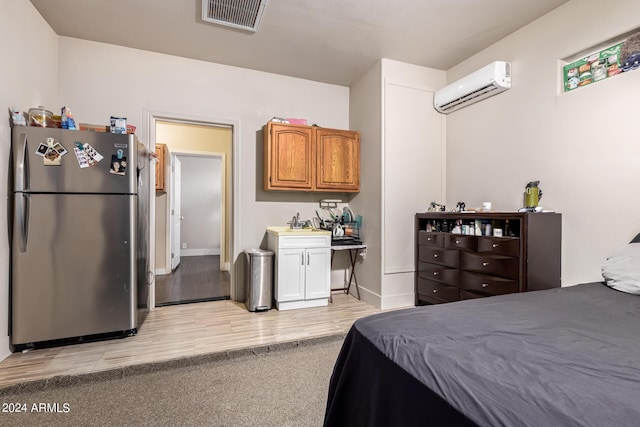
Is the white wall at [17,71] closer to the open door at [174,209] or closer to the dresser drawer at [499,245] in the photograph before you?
the open door at [174,209]

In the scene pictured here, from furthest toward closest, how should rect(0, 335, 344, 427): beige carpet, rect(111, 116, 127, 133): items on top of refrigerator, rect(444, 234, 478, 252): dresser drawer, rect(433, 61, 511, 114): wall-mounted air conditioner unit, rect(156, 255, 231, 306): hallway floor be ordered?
rect(156, 255, 231, 306): hallway floor
rect(433, 61, 511, 114): wall-mounted air conditioner unit
rect(444, 234, 478, 252): dresser drawer
rect(111, 116, 127, 133): items on top of refrigerator
rect(0, 335, 344, 427): beige carpet

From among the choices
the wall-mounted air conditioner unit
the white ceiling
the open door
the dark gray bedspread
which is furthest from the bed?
the open door

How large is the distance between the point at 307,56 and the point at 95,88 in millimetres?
2266

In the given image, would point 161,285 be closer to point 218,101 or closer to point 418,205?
point 218,101

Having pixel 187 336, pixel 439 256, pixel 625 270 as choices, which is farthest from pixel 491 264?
pixel 187 336

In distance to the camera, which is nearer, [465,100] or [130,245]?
[130,245]

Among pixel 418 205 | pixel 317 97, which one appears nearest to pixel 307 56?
pixel 317 97

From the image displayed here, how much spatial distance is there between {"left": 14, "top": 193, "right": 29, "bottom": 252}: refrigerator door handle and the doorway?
138 cm

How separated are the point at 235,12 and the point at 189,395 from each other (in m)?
2.97

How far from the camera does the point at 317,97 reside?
158 inches

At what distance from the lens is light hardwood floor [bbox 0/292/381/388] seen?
2057 mm

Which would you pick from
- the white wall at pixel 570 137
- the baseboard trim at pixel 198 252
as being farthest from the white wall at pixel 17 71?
the baseboard trim at pixel 198 252

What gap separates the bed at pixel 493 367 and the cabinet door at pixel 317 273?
6.94ft

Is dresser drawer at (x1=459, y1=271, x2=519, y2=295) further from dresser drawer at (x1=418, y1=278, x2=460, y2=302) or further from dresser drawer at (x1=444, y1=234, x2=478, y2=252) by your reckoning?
dresser drawer at (x1=444, y1=234, x2=478, y2=252)
